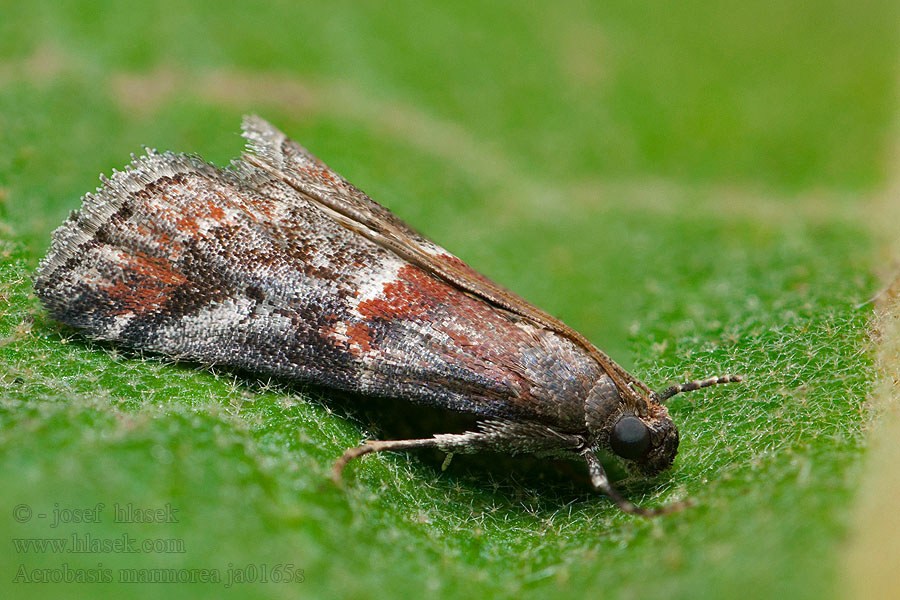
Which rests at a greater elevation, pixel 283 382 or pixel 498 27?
pixel 498 27

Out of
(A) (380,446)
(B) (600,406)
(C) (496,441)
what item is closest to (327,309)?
(A) (380,446)

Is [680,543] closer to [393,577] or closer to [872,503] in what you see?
[872,503]

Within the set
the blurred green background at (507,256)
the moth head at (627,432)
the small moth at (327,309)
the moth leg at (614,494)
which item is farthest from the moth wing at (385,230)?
the blurred green background at (507,256)

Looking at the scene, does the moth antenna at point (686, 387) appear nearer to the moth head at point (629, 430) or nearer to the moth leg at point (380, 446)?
the moth head at point (629, 430)

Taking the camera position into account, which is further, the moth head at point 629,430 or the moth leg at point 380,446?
the moth head at point 629,430

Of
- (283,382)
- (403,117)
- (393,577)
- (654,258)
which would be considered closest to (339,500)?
(393,577)

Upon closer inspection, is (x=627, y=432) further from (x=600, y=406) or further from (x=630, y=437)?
(x=600, y=406)

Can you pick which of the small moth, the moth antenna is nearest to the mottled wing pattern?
the small moth
